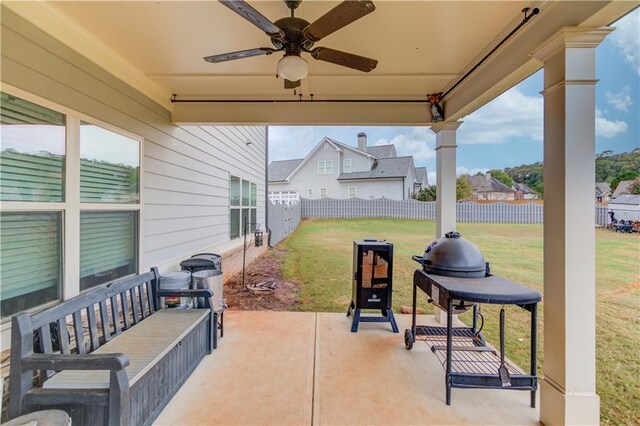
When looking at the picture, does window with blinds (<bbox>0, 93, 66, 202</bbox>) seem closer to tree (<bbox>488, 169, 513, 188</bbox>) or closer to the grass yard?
the grass yard

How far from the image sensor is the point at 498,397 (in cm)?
243

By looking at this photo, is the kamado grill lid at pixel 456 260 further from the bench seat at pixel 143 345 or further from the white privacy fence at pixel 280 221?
the white privacy fence at pixel 280 221

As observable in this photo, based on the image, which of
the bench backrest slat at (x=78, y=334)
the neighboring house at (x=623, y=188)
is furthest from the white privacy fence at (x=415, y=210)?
the bench backrest slat at (x=78, y=334)

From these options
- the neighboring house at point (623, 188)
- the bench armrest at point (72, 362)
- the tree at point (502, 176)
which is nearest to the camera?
the bench armrest at point (72, 362)

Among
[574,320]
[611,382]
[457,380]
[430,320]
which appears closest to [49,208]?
[457,380]

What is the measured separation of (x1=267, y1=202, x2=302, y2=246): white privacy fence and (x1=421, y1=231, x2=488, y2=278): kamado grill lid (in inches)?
281

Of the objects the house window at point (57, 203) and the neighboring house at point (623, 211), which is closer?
the house window at point (57, 203)

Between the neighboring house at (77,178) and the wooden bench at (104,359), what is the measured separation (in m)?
0.37

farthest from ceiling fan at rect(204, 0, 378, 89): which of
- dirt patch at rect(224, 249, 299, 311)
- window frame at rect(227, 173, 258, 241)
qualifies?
window frame at rect(227, 173, 258, 241)

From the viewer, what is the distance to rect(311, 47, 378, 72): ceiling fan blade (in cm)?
221

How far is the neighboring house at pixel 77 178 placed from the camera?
6.63 feet

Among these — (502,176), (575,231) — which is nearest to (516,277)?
(575,231)

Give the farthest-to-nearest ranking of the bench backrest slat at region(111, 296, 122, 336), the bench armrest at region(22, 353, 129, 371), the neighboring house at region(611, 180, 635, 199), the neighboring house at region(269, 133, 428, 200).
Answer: the neighboring house at region(269, 133, 428, 200) < the neighboring house at region(611, 180, 635, 199) < the bench backrest slat at region(111, 296, 122, 336) < the bench armrest at region(22, 353, 129, 371)

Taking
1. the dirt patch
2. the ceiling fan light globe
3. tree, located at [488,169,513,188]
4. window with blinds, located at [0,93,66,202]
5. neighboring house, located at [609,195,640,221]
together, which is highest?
tree, located at [488,169,513,188]
